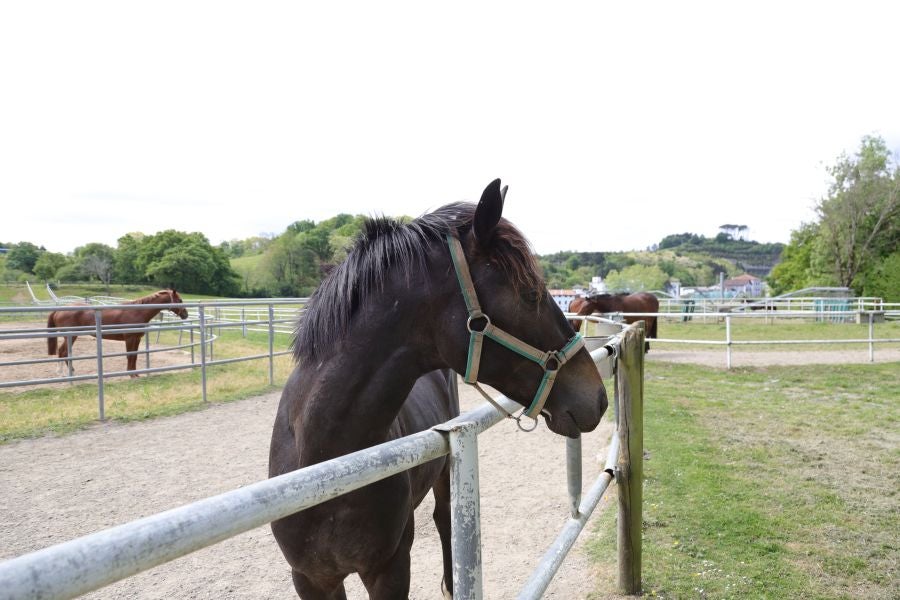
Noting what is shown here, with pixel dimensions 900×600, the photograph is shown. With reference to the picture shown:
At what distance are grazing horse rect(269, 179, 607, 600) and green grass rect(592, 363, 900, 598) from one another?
2.06 meters

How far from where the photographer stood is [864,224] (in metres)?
30.3

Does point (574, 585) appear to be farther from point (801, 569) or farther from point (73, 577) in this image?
point (73, 577)

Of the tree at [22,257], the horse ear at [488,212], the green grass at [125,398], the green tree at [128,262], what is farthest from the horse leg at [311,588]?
the tree at [22,257]

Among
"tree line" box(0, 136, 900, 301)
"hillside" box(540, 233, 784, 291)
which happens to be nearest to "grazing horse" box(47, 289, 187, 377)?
"tree line" box(0, 136, 900, 301)

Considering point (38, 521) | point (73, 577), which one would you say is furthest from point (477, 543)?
point (38, 521)

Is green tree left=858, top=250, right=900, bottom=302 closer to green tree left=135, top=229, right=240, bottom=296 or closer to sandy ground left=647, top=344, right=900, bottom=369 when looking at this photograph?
sandy ground left=647, top=344, right=900, bottom=369

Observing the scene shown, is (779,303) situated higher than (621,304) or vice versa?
(621,304)

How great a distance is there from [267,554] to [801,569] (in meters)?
3.44

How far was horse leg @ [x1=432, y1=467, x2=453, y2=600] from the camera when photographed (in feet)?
9.82

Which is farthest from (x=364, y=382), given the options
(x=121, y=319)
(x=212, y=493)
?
(x=121, y=319)

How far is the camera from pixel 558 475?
5273mm

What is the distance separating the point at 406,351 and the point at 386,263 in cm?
31

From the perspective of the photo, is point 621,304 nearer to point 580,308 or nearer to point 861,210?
point 580,308

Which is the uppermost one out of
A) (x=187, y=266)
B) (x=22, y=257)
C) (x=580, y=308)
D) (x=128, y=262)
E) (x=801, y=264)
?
(x=22, y=257)
